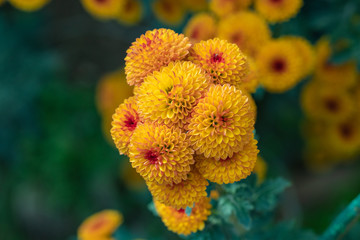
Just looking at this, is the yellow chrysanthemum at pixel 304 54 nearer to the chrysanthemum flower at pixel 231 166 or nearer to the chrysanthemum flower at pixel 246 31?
the chrysanthemum flower at pixel 246 31

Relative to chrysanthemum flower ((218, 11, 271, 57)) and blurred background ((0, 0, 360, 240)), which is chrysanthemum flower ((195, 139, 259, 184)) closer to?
chrysanthemum flower ((218, 11, 271, 57))

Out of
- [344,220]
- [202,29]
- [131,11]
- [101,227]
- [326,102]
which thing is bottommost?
[101,227]

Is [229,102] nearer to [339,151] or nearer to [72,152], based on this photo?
[339,151]

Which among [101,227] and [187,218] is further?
[101,227]

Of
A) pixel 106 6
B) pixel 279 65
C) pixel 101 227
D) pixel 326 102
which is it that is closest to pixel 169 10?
pixel 106 6

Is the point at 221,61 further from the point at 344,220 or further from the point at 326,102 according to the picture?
the point at 326,102

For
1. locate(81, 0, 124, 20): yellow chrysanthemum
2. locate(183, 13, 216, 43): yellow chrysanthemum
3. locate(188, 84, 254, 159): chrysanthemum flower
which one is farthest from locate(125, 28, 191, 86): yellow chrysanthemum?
locate(81, 0, 124, 20): yellow chrysanthemum

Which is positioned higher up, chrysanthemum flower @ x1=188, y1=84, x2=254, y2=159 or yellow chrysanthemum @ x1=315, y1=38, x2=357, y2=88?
chrysanthemum flower @ x1=188, y1=84, x2=254, y2=159
